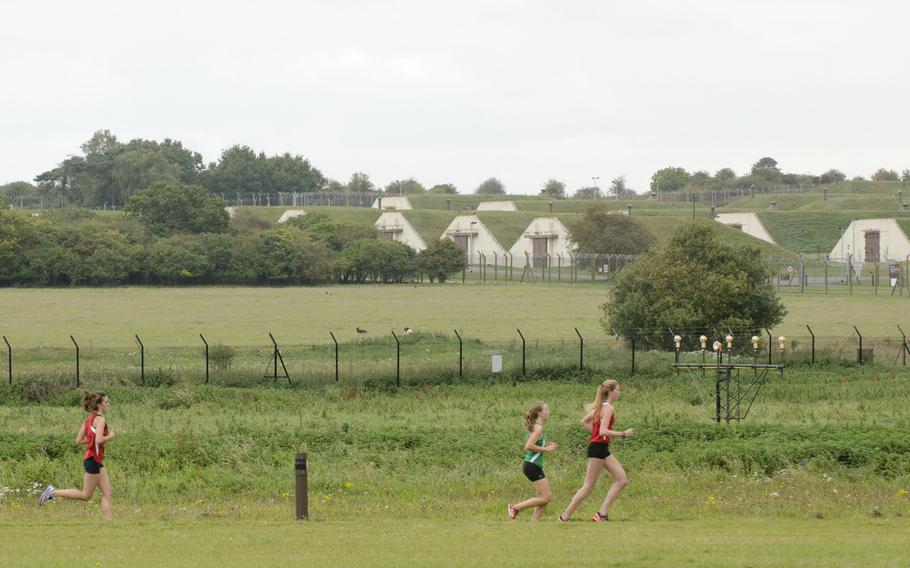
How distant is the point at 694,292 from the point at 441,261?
6925 centimetres

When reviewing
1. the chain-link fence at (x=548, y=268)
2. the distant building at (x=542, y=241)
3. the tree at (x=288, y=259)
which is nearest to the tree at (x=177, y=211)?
the tree at (x=288, y=259)

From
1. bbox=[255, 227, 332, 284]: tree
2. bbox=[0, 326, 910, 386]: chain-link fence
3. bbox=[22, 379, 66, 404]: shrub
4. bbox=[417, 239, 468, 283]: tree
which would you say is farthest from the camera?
bbox=[417, 239, 468, 283]: tree

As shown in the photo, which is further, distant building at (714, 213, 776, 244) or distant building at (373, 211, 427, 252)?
distant building at (714, 213, 776, 244)

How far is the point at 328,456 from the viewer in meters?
25.1

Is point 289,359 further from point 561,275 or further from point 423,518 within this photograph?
point 561,275

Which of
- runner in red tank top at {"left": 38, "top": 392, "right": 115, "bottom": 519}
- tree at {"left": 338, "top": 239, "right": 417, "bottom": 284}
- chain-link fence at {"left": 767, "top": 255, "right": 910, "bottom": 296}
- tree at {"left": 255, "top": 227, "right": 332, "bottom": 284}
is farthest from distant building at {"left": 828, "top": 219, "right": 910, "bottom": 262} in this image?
runner in red tank top at {"left": 38, "top": 392, "right": 115, "bottom": 519}

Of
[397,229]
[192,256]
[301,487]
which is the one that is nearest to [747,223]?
[397,229]

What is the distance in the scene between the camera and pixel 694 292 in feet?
165

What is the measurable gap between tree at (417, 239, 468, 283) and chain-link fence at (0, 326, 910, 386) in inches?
2505

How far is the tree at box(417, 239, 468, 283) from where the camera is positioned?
118812 millimetres

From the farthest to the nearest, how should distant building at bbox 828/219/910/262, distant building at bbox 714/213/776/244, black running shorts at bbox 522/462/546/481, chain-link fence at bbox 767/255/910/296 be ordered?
distant building at bbox 714/213/776/244 < distant building at bbox 828/219/910/262 < chain-link fence at bbox 767/255/910/296 < black running shorts at bbox 522/462/546/481

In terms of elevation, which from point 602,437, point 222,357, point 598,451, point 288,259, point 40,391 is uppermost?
point 288,259

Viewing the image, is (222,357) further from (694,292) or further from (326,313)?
(326,313)

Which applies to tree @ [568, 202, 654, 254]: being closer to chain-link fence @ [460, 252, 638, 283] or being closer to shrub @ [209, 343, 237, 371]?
chain-link fence @ [460, 252, 638, 283]
